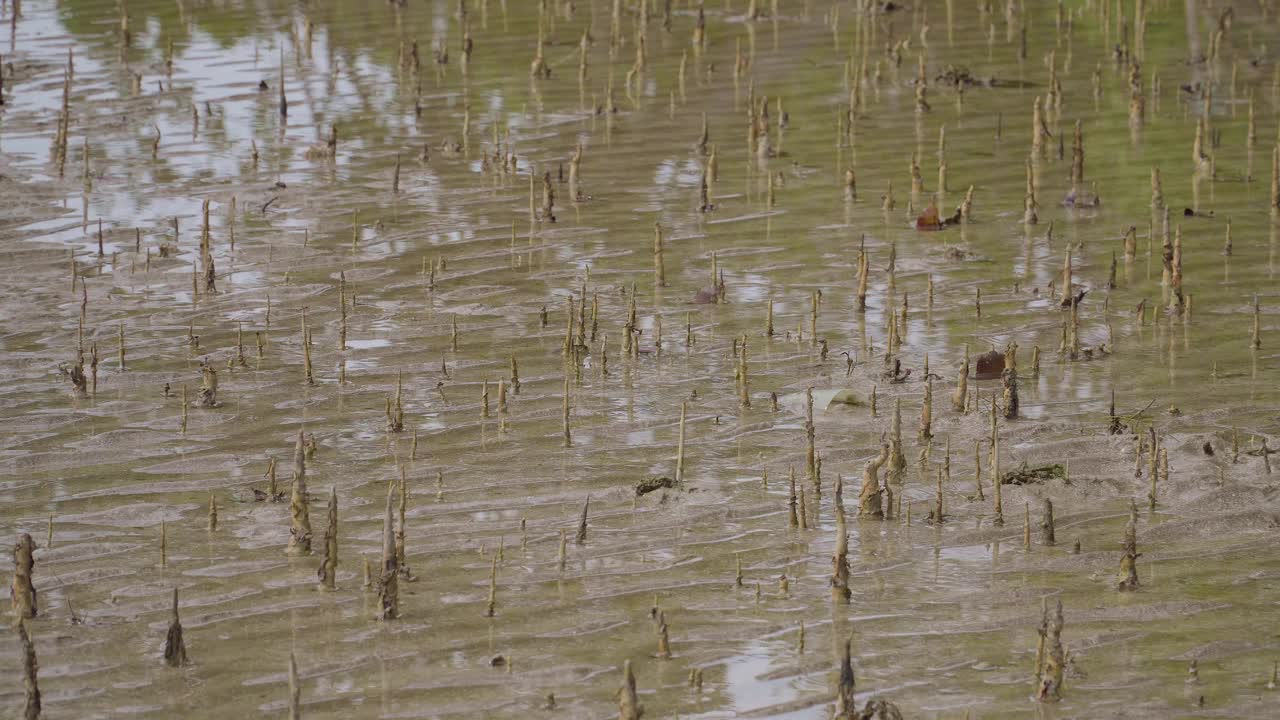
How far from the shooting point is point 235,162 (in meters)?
11.0

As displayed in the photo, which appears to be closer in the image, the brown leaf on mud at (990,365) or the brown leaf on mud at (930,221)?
the brown leaf on mud at (990,365)

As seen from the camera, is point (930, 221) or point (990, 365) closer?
point (990, 365)

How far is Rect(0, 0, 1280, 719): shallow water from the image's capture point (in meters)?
5.05

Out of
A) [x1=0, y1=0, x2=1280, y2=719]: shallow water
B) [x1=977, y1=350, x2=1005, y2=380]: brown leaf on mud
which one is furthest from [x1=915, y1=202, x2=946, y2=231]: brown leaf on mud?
[x1=977, y1=350, x2=1005, y2=380]: brown leaf on mud

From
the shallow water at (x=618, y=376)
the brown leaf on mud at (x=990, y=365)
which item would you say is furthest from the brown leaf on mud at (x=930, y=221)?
the brown leaf on mud at (x=990, y=365)

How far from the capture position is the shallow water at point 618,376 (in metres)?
5.05

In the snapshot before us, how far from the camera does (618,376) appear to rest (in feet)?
24.5

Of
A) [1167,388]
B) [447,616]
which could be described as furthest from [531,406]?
[1167,388]

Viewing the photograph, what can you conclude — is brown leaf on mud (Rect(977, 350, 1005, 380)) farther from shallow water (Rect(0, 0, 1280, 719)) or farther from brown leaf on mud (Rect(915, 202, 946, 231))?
brown leaf on mud (Rect(915, 202, 946, 231))

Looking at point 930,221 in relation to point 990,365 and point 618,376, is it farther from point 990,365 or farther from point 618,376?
point 618,376

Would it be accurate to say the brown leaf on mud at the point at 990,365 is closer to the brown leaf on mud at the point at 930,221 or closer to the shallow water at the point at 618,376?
the shallow water at the point at 618,376

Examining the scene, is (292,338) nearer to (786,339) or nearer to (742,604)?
(786,339)

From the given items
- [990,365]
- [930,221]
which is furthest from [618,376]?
[930,221]

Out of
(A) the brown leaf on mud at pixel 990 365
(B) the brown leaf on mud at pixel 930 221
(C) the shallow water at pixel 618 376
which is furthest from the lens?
(B) the brown leaf on mud at pixel 930 221
